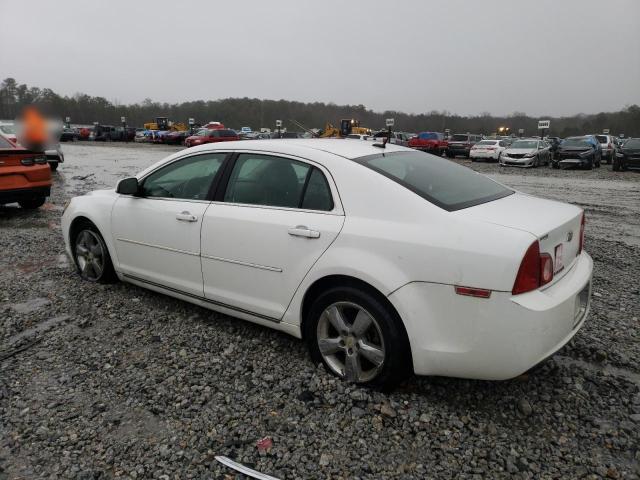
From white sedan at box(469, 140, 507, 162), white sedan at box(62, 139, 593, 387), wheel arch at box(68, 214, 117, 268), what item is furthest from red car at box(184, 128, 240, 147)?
white sedan at box(62, 139, 593, 387)

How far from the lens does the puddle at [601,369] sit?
10.2 ft

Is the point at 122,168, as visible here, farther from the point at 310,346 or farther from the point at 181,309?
the point at 310,346

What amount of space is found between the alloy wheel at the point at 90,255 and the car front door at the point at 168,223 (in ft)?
1.39

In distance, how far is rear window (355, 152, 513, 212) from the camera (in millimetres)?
2799

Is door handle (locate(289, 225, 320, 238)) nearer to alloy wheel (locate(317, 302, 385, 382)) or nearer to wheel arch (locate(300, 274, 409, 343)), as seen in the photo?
wheel arch (locate(300, 274, 409, 343))

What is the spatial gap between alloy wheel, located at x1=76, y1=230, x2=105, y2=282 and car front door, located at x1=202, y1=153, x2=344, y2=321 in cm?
165

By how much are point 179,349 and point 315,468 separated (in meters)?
1.56

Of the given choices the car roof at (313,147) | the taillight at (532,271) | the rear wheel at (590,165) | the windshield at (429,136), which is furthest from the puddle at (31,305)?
the windshield at (429,136)

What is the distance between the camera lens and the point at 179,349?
3.44 m

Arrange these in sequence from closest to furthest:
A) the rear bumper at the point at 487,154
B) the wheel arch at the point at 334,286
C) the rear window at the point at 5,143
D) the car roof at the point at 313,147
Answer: the wheel arch at the point at 334,286, the car roof at the point at 313,147, the rear window at the point at 5,143, the rear bumper at the point at 487,154

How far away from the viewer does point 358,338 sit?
2799 mm

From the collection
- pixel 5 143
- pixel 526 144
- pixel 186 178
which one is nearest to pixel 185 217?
pixel 186 178

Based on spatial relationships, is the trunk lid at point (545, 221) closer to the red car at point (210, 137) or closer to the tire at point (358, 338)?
the tire at point (358, 338)

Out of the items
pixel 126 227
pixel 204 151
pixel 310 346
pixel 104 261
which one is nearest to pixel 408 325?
pixel 310 346
